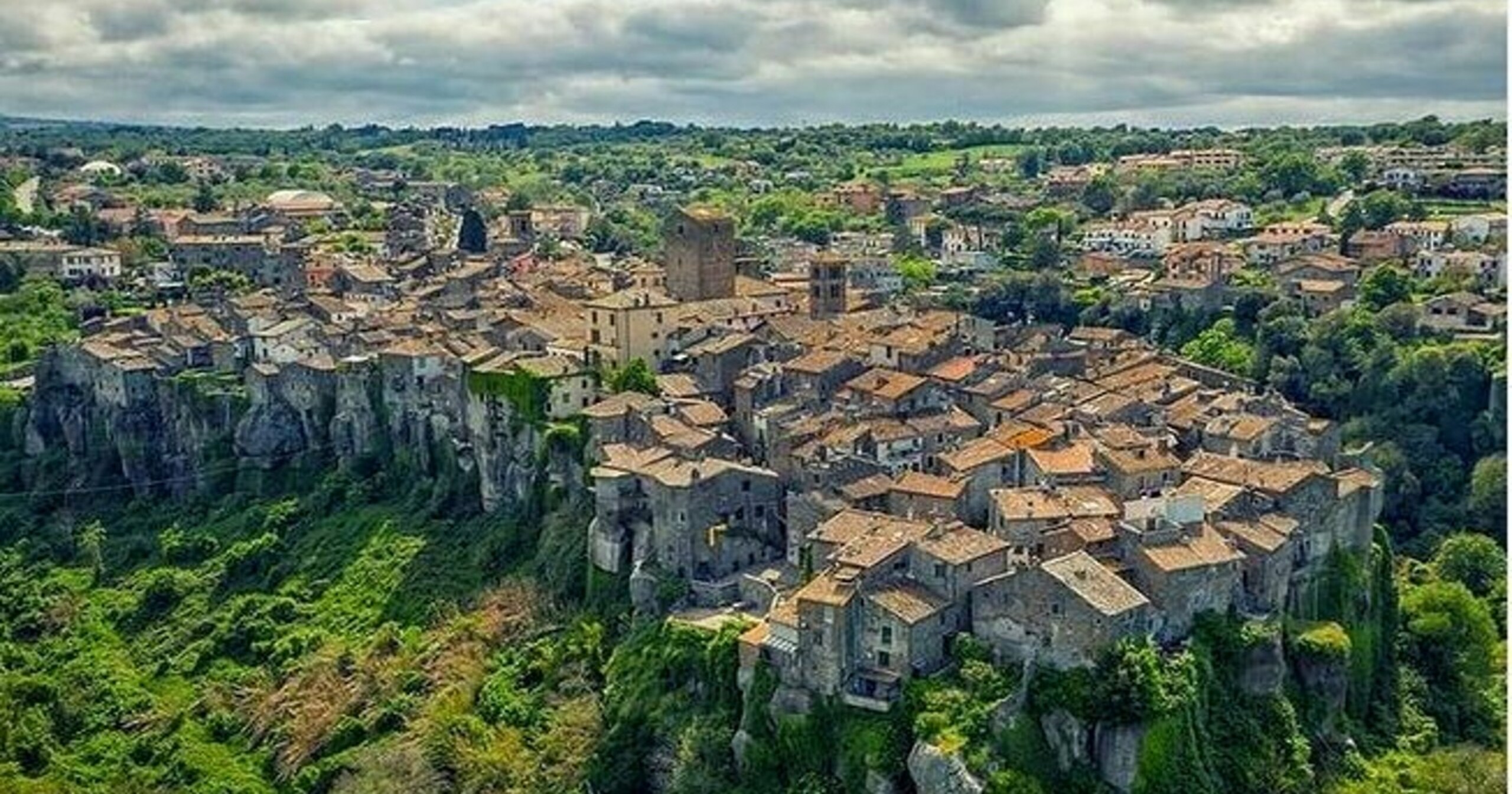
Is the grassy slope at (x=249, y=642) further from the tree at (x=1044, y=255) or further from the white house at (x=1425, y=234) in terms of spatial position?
the white house at (x=1425, y=234)

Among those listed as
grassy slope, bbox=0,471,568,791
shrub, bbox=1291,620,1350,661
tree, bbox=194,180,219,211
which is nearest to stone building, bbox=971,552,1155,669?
shrub, bbox=1291,620,1350,661

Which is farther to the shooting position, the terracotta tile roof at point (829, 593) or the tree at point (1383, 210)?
the tree at point (1383, 210)

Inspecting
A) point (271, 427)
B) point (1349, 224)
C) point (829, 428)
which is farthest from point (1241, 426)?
point (1349, 224)

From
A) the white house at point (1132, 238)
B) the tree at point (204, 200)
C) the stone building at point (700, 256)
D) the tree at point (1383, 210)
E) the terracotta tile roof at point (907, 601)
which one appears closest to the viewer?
the terracotta tile roof at point (907, 601)

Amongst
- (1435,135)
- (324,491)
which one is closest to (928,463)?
(324,491)

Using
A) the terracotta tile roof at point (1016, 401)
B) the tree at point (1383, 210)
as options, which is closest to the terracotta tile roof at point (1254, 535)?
the terracotta tile roof at point (1016, 401)

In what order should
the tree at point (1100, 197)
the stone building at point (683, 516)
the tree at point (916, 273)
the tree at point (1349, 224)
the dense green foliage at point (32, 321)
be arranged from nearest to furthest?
1. the stone building at point (683, 516)
2. the dense green foliage at point (32, 321)
3. the tree at point (1349, 224)
4. the tree at point (916, 273)
5. the tree at point (1100, 197)

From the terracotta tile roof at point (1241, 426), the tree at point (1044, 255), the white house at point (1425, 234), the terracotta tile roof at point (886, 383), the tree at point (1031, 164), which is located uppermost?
the tree at point (1031, 164)

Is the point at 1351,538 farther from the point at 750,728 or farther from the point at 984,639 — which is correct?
the point at 750,728
